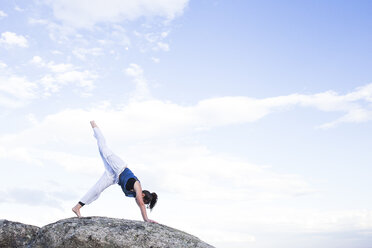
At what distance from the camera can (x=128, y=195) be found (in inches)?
477

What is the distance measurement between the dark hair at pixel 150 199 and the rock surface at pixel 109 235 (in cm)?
77

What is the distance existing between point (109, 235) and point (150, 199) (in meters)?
1.78

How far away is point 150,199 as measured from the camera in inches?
468

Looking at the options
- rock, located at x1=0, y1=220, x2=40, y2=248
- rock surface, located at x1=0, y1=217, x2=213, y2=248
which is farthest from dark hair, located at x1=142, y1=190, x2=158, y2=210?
rock, located at x1=0, y1=220, x2=40, y2=248

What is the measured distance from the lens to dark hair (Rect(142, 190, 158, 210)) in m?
11.9

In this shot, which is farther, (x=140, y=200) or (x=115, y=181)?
(x=115, y=181)

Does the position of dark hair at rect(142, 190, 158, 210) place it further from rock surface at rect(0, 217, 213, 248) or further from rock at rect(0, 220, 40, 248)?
rock at rect(0, 220, 40, 248)

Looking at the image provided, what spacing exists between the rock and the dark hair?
3586 mm

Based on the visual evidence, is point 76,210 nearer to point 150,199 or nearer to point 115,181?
point 115,181

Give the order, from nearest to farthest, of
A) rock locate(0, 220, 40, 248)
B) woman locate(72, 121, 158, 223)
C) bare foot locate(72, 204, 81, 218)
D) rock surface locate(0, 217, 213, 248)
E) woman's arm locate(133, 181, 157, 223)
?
rock surface locate(0, 217, 213, 248) → woman's arm locate(133, 181, 157, 223) → woman locate(72, 121, 158, 223) → bare foot locate(72, 204, 81, 218) → rock locate(0, 220, 40, 248)

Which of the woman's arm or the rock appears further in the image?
the rock

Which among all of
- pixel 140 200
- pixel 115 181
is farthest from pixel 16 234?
pixel 140 200

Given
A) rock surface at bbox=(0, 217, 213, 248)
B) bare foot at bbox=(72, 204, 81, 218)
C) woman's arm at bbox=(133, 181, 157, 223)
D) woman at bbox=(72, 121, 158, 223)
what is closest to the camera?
rock surface at bbox=(0, 217, 213, 248)

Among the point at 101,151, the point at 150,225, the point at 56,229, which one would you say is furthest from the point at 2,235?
the point at 150,225
